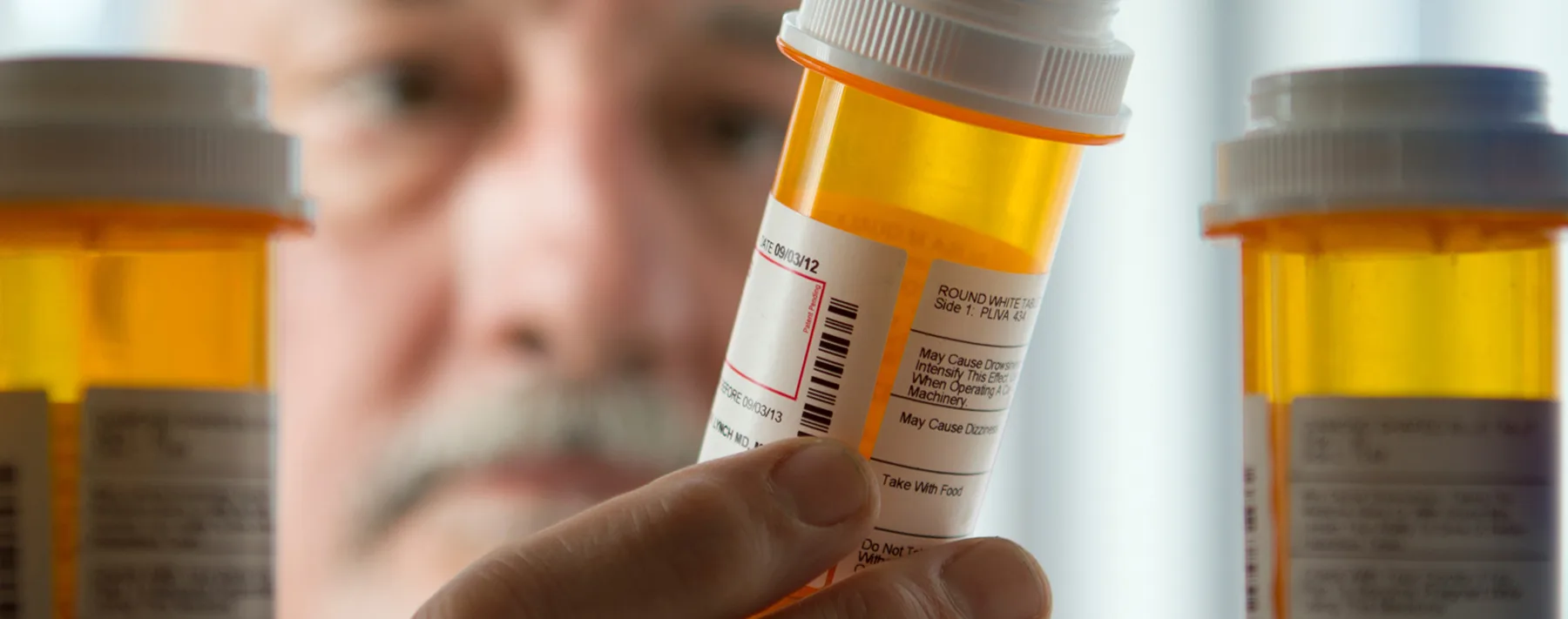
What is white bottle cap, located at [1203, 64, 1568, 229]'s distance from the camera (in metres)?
0.48

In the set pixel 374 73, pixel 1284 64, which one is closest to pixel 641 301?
pixel 374 73

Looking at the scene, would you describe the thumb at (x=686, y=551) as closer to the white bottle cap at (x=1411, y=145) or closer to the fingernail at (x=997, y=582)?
the fingernail at (x=997, y=582)

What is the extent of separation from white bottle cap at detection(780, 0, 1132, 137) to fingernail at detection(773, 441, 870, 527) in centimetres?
13

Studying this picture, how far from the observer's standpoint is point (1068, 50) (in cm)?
45

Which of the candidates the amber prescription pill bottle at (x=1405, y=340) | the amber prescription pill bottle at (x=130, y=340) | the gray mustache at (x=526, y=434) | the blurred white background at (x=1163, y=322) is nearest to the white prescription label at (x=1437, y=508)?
the amber prescription pill bottle at (x=1405, y=340)

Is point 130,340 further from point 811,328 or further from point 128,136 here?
point 811,328

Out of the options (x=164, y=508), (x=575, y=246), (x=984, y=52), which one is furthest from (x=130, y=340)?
(x=575, y=246)

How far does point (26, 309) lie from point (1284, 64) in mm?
1317

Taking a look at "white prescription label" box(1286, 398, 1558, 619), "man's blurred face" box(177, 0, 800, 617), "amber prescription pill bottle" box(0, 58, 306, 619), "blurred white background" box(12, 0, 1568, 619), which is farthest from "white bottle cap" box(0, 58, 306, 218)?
"blurred white background" box(12, 0, 1568, 619)

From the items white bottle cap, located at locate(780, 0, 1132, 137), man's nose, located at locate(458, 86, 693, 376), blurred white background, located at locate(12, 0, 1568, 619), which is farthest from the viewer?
blurred white background, located at locate(12, 0, 1568, 619)

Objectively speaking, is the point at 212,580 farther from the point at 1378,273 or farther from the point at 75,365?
the point at 1378,273

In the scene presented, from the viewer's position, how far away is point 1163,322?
151 cm

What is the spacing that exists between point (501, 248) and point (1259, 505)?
895 millimetres

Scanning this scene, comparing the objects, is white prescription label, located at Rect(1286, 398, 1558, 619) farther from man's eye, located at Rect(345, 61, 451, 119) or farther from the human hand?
man's eye, located at Rect(345, 61, 451, 119)
